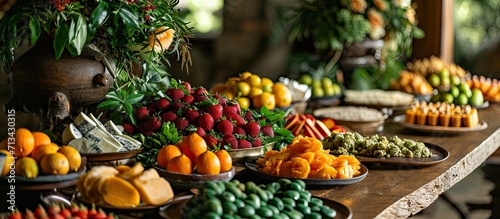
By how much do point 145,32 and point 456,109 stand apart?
1836 millimetres

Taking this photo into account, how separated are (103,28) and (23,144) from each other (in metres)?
0.63

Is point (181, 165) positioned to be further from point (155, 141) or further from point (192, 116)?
point (192, 116)

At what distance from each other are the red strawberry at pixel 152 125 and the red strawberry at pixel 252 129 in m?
0.30

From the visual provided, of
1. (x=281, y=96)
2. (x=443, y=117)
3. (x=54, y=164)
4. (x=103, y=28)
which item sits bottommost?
(x=443, y=117)

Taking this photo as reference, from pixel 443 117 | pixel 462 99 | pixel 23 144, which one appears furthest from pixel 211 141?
pixel 462 99

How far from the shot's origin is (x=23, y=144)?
2.09 meters

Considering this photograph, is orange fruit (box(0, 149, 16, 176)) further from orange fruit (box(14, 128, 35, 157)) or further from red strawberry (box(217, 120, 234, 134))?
red strawberry (box(217, 120, 234, 134))

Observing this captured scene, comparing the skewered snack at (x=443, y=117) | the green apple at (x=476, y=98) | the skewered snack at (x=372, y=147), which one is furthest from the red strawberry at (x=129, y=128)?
the green apple at (x=476, y=98)

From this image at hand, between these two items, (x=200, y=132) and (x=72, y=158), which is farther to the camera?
(x=200, y=132)

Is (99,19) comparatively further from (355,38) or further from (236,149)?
(355,38)

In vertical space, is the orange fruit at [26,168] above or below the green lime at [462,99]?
above

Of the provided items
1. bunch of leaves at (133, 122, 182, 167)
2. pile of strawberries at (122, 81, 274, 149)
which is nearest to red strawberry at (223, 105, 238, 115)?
pile of strawberries at (122, 81, 274, 149)

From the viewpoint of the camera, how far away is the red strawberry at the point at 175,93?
2.71 meters

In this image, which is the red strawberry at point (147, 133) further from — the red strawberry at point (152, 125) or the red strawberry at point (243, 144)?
the red strawberry at point (243, 144)
